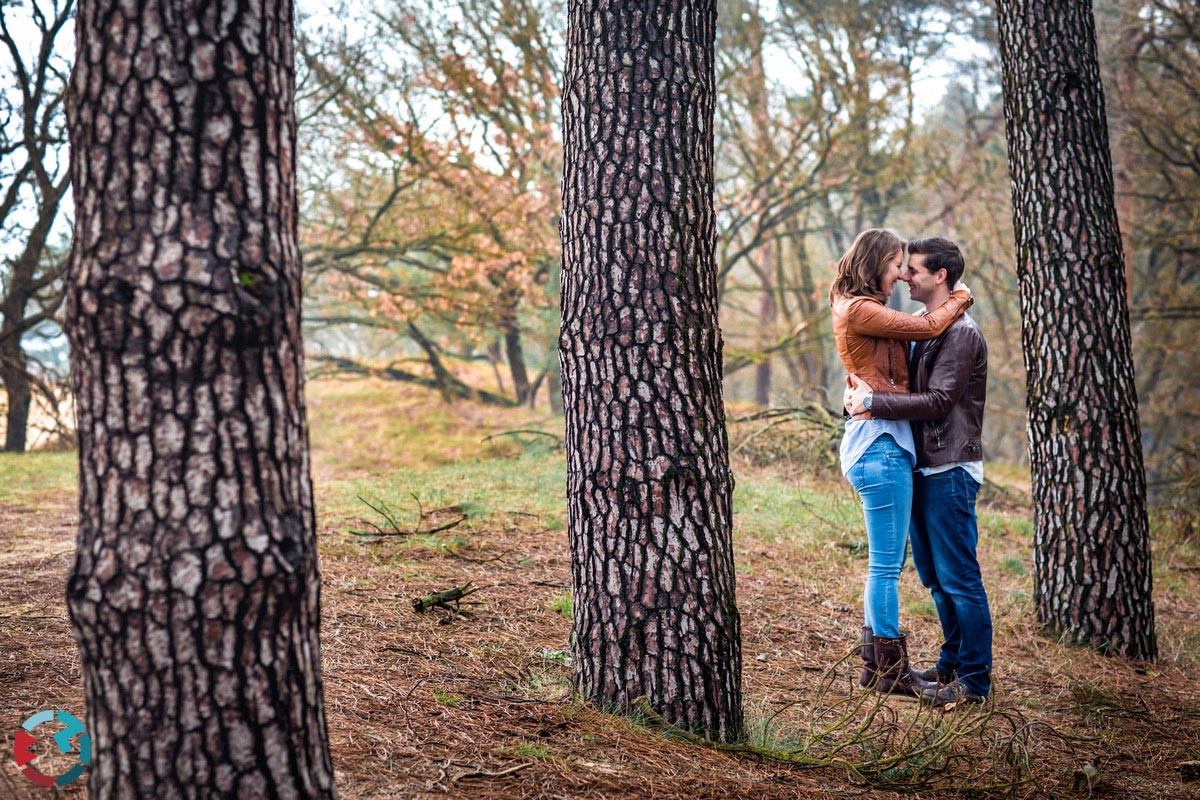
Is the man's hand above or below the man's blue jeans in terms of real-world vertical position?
above

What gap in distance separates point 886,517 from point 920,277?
3.62 feet

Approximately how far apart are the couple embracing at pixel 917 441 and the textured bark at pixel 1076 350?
1239 mm

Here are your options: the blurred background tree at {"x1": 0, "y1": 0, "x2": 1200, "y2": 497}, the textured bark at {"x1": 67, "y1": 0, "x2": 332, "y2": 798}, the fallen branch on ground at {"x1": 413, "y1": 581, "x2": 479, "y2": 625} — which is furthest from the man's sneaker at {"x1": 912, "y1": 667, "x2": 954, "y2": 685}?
the blurred background tree at {"x1": 0, "y1": 0, "x2": 1200, "y2": 497}

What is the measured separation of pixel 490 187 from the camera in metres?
12.5

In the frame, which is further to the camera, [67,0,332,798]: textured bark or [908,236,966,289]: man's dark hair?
[908,236,966,289]: man's dark hair

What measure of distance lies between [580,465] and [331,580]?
2107 millimetres

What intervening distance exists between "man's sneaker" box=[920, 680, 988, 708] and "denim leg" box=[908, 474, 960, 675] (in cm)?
16

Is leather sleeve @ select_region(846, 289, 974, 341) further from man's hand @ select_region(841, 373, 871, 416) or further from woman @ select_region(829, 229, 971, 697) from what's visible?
man's hand @ select_region(841, 373, 871, 416)

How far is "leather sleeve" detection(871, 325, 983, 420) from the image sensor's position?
3.81 meters

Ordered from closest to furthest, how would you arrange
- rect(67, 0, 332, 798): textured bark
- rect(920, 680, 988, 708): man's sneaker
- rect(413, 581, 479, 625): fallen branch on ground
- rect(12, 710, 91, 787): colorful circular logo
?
rect(67, 0, 332, 798): textured bark < rect(12, 710, 91, 787): colorful circular logo < rect(920, 680, 988, 708): man's sneaker < rect(413, 581, 479, 625): fallen branch on ground

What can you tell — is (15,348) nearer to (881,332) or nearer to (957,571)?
(881,332)

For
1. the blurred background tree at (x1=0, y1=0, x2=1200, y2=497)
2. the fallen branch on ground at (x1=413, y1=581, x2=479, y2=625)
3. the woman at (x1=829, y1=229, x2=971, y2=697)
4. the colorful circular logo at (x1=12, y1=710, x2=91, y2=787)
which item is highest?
the blurred background tree at (x1=0, y1=0, x2=1200, y2=497)

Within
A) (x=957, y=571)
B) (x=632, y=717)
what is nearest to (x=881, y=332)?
(x=957, y=571)

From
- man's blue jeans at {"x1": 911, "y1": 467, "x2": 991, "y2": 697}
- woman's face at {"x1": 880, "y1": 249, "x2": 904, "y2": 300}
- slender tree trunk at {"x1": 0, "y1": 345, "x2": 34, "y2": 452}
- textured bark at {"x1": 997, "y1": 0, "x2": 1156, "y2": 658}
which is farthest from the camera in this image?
slender tree trunk at {"x1": 0, "y1": 345, "x2": 34, "y2": 452}
